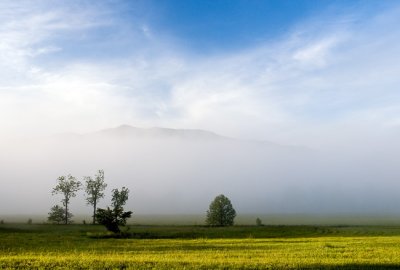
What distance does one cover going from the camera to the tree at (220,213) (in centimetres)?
14300

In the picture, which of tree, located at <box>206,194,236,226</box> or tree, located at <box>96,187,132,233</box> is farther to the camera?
tree, located at <box>206,194,236,226</box>

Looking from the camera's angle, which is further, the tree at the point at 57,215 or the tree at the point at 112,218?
the tree at the point at 57,215

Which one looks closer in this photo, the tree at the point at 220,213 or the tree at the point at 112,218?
the tree at the point at 112,218

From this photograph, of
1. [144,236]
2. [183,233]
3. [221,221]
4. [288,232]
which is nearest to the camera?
[144,236]

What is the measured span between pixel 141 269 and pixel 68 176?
11704cm

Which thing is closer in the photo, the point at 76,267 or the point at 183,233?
the point at 76,267

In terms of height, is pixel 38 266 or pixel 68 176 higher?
pixel 68 176

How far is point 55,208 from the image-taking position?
14412cm

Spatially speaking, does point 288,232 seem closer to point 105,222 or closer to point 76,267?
point 105,222

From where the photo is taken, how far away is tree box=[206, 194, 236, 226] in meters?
Answer: 143

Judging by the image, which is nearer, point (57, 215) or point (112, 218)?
point (112, 218)

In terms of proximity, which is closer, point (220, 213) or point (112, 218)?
point (112, 218)

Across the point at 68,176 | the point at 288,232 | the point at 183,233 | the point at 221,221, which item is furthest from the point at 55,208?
the point at 288,232

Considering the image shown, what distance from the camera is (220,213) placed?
144 m
